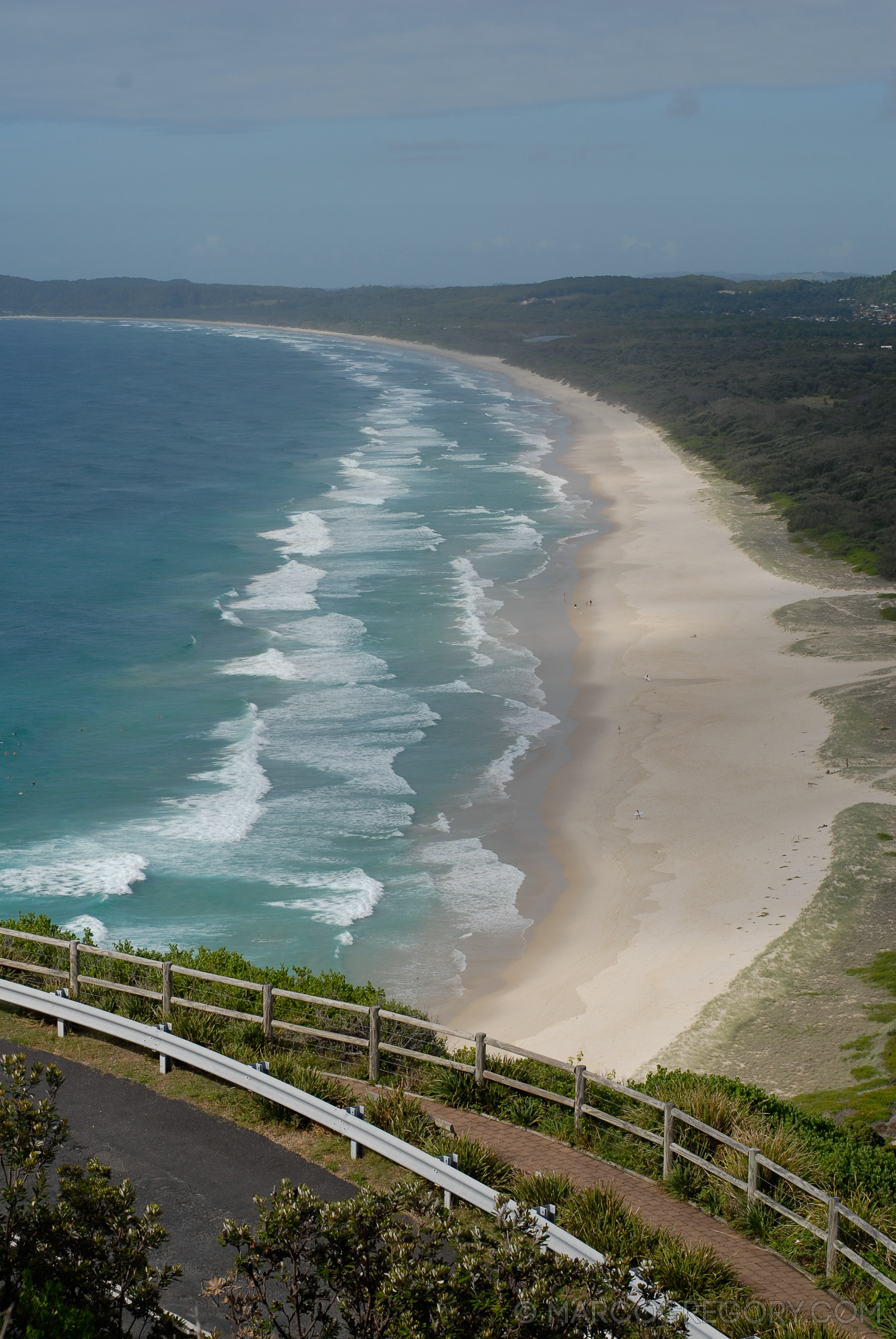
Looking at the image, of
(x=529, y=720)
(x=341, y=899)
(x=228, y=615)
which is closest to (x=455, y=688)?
(x=529, y=720)

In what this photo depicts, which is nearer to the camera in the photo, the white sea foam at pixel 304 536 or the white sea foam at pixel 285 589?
the white sea foam at pixel 285 589

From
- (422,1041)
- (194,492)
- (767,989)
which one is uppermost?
(194,492)

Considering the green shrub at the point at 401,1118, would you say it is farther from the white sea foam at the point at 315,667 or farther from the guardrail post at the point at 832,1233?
the white sea foam at the point at 315,667

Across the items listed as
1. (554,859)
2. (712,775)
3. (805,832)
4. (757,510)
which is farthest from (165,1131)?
(757,510)

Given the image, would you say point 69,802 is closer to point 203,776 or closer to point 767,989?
point 203,776

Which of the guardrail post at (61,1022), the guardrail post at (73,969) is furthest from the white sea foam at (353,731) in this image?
the guardrail post at (61,1022)
